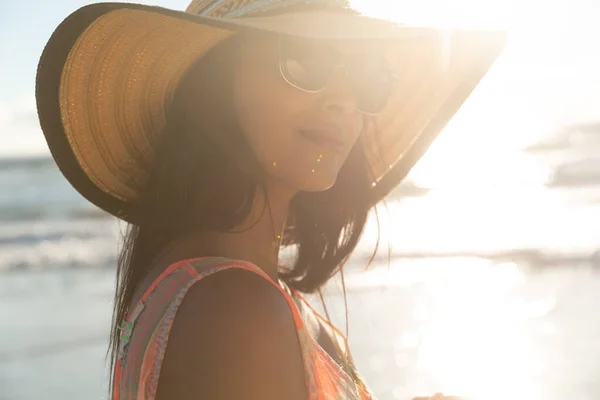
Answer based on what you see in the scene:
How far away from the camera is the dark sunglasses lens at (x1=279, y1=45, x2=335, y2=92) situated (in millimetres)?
2213

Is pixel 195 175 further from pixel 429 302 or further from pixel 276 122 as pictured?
pixel 429 302

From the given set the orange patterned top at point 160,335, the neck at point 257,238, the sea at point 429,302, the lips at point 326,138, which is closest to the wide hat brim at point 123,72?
the lips at point 326,138

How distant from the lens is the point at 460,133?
2545cm

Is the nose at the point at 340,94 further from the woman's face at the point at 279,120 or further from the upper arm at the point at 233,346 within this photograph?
the upper arm at the point at 233,346

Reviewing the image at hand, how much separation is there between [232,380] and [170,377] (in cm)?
13

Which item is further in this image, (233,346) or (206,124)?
(206,124)

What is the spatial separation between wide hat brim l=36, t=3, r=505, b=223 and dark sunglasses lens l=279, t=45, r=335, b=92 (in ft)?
0.38

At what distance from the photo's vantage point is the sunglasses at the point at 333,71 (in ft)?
7.27

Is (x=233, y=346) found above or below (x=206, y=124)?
below

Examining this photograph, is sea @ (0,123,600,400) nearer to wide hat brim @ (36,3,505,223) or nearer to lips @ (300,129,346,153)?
lips @ (300,129,346,153)

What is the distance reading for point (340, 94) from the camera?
232 cm

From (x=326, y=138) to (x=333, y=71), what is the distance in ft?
0.68

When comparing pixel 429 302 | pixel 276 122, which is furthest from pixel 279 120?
pixel 429 302

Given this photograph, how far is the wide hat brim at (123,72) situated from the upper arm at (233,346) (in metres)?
0.78
